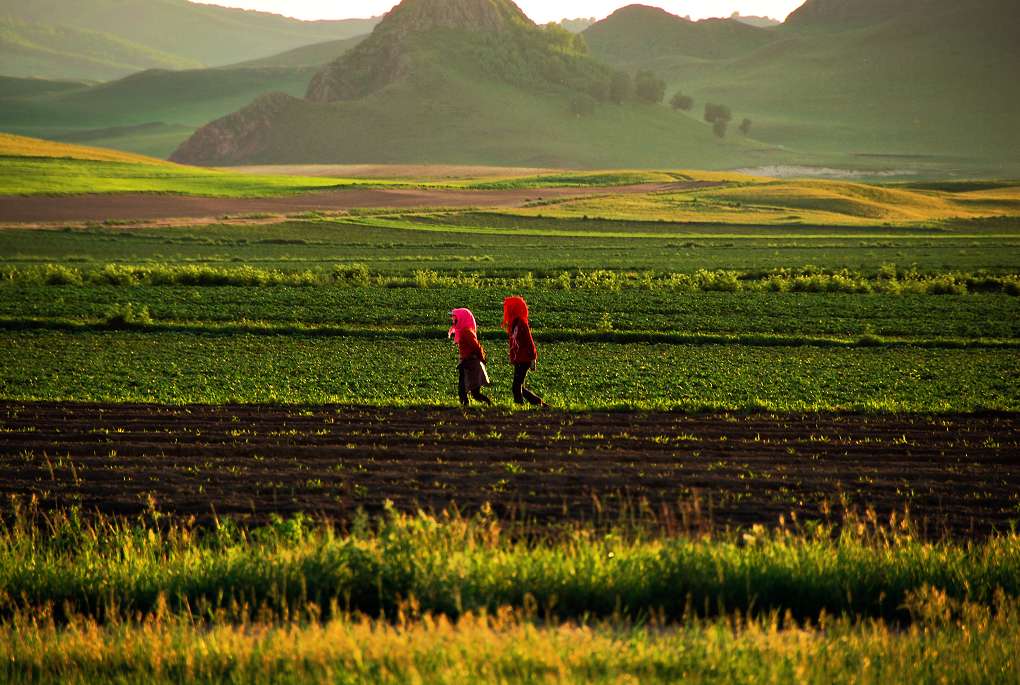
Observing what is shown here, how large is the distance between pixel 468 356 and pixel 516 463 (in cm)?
474

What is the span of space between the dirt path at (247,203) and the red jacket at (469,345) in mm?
62049

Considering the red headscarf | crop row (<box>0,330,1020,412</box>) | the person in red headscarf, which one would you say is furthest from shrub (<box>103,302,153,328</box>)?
the red headscarf

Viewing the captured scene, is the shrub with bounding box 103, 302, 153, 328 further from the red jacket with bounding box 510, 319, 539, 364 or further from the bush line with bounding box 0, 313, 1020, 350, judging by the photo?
the red jacket with bounding box 510, 319, 539, 364

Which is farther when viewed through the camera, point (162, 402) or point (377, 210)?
point (377, 210)

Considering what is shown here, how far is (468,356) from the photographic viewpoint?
62.3ft

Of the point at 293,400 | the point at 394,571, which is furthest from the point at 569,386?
the point at 394,571

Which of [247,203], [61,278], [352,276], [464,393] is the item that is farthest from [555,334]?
[247,203]

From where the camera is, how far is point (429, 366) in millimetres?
25641

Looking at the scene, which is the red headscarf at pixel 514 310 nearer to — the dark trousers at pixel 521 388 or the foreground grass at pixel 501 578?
the dark trousers at pixel 521 388

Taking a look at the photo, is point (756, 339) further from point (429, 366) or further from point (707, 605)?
point (707, 605)

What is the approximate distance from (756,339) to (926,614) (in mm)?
23690

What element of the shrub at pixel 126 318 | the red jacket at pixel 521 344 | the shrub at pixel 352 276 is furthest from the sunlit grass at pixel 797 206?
the red jacket at pixel 521 344

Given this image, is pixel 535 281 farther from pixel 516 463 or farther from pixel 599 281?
pixel 516 463

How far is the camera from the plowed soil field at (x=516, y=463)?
11.9 m
